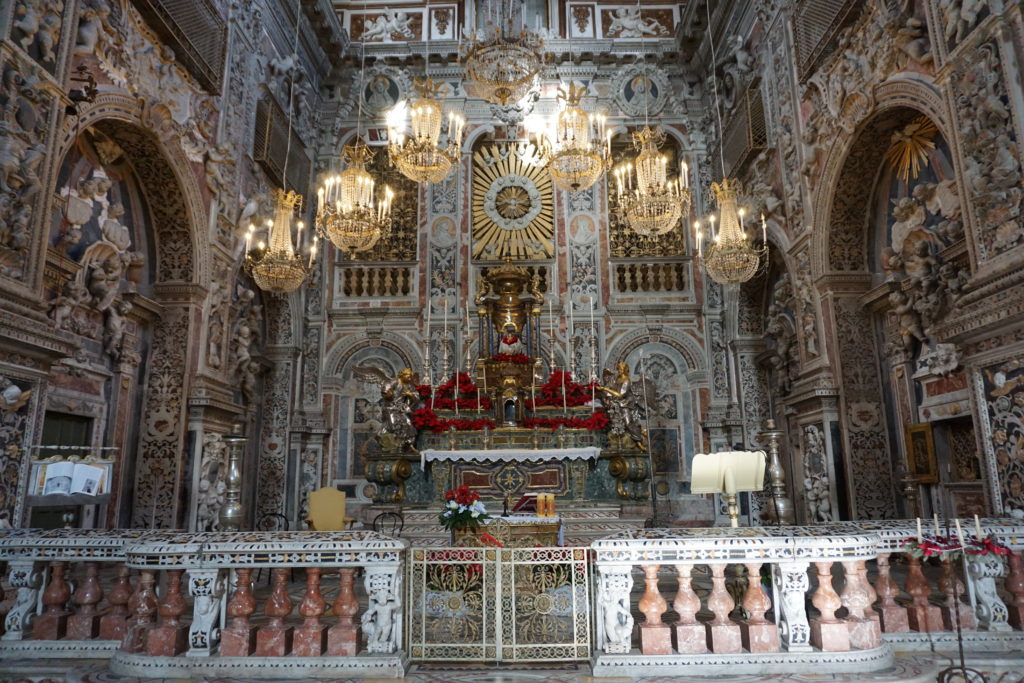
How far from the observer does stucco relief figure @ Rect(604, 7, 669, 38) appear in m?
15.2

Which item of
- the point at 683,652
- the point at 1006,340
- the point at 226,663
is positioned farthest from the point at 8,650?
the point at 1006,340

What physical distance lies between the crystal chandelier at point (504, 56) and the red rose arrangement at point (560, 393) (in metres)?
4.77

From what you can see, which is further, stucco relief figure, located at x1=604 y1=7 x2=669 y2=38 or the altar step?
stucco relief figure, located at x1=604 y1=7 x2=669 y2=38

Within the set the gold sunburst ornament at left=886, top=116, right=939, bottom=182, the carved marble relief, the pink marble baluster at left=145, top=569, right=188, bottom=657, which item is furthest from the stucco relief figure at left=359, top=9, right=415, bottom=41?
the pink marble baluster at left=145, top=569, right=188, bottom=657

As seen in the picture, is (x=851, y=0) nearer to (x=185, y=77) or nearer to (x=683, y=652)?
(x=683, y=652)

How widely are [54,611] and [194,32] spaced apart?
8214 mm

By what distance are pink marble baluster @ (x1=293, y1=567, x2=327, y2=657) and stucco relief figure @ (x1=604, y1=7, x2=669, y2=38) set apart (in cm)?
1415

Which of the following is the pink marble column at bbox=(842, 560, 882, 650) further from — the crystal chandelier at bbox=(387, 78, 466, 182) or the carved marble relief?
the crystal chandelier at bbox=(387, 78, 466, 182)

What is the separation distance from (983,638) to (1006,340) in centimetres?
266

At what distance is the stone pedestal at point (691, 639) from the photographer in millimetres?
4188

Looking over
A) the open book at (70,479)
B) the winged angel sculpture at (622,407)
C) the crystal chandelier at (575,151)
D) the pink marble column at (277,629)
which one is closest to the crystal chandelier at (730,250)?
the crystal chandelier at (575,151)

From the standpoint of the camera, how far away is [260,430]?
41.1 ft

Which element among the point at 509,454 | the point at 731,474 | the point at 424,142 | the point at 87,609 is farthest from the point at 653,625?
the point at 424,142

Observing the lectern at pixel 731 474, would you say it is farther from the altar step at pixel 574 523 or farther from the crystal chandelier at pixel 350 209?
the crystal chandelier at pixel 350 209
